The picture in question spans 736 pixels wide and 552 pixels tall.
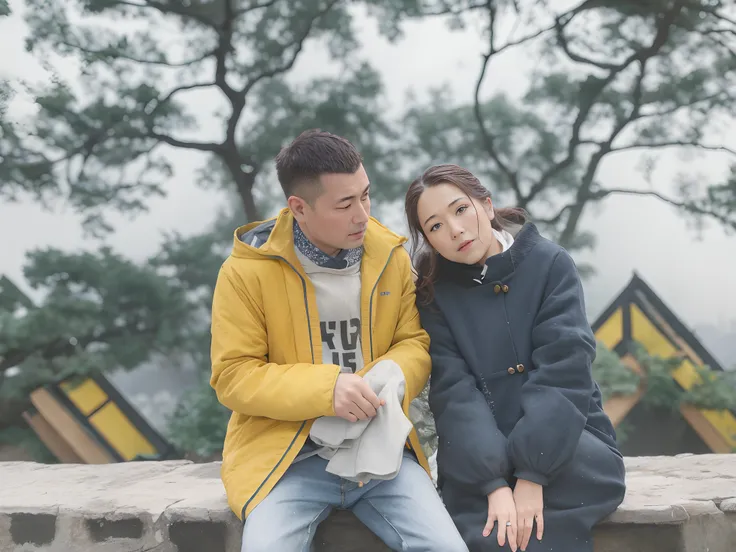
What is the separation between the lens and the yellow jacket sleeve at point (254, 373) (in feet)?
4.45

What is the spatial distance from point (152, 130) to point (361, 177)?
4156 millimetres

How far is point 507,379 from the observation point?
146 centimetres

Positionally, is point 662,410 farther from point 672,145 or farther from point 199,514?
point 199,514

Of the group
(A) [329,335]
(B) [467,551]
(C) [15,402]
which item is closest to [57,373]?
(C) [15,402]

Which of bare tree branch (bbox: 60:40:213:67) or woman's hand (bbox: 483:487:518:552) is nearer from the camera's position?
woman's hand (bbox: 483:487:518:552)

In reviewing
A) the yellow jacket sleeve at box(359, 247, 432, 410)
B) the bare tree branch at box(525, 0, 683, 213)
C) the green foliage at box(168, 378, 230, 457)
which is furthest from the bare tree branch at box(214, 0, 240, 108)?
the yellow jacket sleeve at box(359, 247, 432, 410)

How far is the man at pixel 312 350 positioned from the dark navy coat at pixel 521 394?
7cm

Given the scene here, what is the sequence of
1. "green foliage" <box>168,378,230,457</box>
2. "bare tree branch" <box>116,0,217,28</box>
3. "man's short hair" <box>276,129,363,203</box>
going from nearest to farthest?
"man's short hair" <box>276,129,363,203</box>
"green foliage" <box>168,378,230,457</box>
"bare tree branch" <box>116,0,217,28</box>

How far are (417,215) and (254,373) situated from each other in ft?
1.70

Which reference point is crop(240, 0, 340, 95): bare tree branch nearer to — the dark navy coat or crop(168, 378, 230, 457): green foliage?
crop(168, 378, 230, 457): green foliage

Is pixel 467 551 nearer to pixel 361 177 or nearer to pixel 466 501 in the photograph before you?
pixel 466 501

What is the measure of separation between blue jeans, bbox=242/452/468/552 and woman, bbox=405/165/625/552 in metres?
0.07

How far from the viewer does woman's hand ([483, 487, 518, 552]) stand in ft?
4.35

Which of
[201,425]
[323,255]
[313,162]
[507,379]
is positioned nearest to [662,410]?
[201,425]
